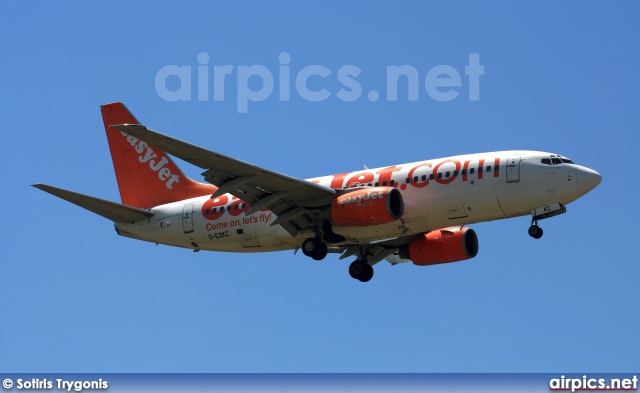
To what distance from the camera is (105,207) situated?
5566cm

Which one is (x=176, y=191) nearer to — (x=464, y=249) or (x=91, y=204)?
(x=91, y=204)

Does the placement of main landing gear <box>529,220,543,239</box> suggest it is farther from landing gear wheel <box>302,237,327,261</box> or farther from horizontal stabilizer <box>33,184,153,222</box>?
horizontal stabilizer <box>33,184,153,222</box>

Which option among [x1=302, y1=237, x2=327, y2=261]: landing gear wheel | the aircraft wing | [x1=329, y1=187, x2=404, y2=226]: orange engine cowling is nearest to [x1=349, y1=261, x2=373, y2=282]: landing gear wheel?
[x1=302, y1=237, x2=327, y2=261]: landing gear wheel

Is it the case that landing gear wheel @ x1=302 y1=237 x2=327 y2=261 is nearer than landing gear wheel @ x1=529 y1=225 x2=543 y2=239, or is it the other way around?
landing gear wheel @ x1=529 y1=225 x2=543 y2=239

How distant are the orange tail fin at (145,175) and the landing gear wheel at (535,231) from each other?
1529 cm

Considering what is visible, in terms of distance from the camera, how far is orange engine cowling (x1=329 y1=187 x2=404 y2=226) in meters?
51.1

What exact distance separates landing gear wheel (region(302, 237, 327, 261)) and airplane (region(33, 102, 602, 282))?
4 centimetres

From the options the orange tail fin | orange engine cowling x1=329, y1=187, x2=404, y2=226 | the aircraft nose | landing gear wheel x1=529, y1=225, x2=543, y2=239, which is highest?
the orange tail fin

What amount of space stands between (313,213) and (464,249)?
7358mm

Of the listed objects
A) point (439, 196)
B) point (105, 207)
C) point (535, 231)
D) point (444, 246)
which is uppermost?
point (105, 207)

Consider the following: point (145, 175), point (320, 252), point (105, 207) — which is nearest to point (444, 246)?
point (320, 252)

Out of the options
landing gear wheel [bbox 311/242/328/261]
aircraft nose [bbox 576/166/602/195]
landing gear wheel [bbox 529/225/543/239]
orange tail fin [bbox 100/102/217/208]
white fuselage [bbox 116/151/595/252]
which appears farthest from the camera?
orange tail fin [bbox 100/102/217/208]

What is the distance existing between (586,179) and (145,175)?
21235 millimetres

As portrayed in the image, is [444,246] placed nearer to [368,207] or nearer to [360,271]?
[360,271]
